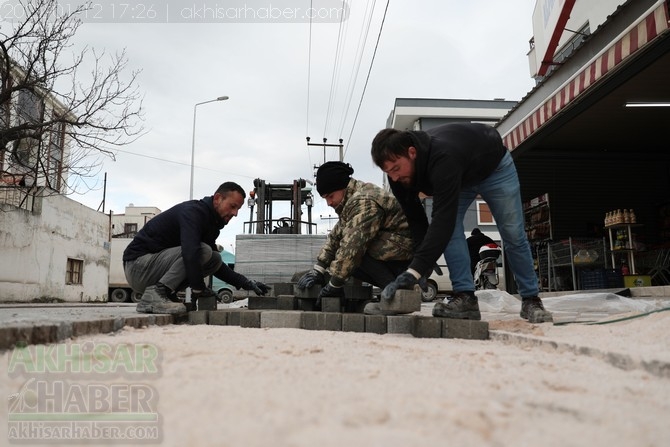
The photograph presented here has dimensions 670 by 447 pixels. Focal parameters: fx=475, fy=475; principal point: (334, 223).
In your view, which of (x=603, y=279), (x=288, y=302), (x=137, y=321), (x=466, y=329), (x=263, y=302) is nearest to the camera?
(x=466, y=329)

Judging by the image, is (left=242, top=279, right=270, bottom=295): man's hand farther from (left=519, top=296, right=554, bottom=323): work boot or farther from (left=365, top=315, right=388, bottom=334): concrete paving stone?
(left=519, top=296, right=554, bottom=323): work boot

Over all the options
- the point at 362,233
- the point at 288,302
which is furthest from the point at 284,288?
the point at 362,233

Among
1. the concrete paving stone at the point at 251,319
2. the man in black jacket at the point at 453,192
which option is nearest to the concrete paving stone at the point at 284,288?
the concrete paving stone at the point at 251,319

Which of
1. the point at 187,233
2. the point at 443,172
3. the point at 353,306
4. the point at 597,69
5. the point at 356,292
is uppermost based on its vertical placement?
the point at 597,69

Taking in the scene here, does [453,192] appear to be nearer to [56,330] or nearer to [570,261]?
[56,330]

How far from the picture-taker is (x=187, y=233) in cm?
377

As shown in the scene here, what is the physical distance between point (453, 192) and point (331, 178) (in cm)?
131

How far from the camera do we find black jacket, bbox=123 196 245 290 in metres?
3.76

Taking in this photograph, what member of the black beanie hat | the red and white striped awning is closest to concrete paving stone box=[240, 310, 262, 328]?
the black beanie hat

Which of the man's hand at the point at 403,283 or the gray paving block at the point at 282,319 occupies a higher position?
the man's hand at the point at 403,283

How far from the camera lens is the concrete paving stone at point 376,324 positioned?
2.95m

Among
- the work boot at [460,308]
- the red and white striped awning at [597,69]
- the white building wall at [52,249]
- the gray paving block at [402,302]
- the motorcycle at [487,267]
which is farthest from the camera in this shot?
the white building wall at [52,249]

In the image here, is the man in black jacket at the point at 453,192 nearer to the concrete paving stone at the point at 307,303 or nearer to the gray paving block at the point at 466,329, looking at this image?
the gray paving block at the point at 466,329

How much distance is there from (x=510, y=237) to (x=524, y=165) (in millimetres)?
6645
